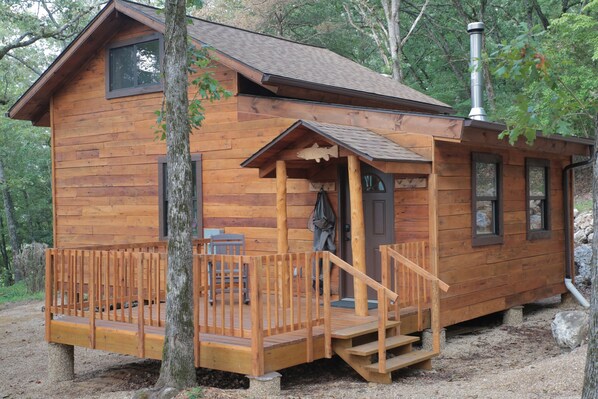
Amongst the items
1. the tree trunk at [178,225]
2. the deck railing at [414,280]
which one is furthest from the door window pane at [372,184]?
the tree trunk at [178,225]

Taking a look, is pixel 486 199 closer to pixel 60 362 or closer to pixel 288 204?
pixel 288 204

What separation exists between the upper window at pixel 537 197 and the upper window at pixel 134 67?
6.68 metres

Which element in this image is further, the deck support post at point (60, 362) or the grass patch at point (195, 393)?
the deck support post at point (60, 362)

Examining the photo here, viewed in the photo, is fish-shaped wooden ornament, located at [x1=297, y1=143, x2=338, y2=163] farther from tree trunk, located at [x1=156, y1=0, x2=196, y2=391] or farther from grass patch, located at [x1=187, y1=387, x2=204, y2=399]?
grass patch, located at [x1=187, y1=387, x2=204, y2=399]

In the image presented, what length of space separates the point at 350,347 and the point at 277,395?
120cm

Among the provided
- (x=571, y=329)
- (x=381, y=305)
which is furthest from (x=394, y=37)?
(x=381, y=305)

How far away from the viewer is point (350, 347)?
7773mm

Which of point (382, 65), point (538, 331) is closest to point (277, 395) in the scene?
point (538, 331)

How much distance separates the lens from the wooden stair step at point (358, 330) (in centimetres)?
766

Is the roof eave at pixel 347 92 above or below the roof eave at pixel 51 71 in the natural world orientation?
below

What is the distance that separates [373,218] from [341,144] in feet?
6.18

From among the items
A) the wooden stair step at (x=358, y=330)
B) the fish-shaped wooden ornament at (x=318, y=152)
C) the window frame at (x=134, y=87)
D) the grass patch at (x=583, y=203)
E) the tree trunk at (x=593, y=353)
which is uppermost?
the window frame at (x=134, y=87)

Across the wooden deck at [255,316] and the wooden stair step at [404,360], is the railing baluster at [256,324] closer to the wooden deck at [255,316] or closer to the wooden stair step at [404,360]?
the wooden deck at [255,316]

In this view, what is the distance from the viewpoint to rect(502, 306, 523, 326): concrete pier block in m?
11.6
